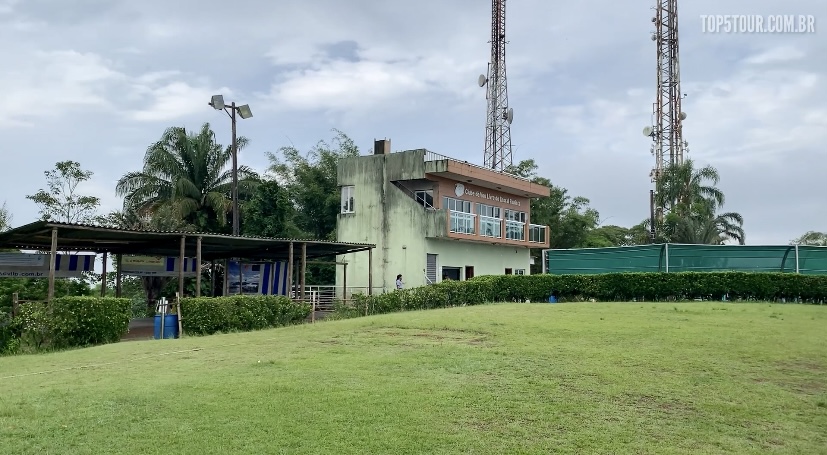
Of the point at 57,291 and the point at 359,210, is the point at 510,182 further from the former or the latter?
the point at 57,291

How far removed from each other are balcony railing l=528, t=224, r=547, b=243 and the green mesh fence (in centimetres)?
417

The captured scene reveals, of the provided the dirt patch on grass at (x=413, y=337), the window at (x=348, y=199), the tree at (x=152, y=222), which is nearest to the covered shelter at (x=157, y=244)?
the tree at (x=152, y=222)

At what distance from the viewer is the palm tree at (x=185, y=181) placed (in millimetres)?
32469

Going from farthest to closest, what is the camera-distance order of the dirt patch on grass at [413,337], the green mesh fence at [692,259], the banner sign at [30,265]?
1. the green mesh fence at [692,259]
2. the banner sign at [30,265]
3. the dirt patch on grass at [413,337]

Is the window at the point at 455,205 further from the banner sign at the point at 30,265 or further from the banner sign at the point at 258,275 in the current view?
the banner sign at the point at 30,265

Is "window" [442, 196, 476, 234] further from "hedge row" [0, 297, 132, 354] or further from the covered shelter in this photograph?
"hedge row" [0, 297, 132, 354]

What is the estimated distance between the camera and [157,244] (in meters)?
20.3

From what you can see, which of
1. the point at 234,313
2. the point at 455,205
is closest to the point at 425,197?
the point at 455,205

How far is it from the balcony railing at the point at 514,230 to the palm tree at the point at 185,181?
1326 cm

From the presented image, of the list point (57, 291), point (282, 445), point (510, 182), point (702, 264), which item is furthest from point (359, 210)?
point (282, 445)

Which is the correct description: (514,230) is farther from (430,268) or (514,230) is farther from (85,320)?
(85,320)

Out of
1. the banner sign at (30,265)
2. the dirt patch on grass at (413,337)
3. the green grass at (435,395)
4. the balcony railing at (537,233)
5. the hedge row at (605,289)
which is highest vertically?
the balcony railing at (537,233)

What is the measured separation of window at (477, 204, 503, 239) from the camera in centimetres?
3170

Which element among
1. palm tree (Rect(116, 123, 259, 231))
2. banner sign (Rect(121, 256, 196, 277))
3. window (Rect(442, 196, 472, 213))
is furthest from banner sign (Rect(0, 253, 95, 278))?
window (Rect(442, 196, 472, 213))
